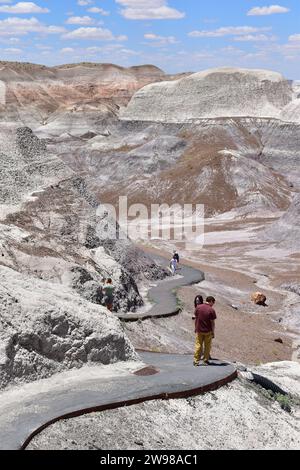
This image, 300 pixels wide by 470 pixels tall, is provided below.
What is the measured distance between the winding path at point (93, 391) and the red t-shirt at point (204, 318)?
0.83 meters

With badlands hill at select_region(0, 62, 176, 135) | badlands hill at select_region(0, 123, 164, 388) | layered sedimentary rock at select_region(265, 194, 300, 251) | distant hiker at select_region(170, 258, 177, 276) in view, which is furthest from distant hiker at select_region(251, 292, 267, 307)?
badlands hill at select_region(0, 62, 176, 135)

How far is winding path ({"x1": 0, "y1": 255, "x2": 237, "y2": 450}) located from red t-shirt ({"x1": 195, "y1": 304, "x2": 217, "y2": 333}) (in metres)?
0.83

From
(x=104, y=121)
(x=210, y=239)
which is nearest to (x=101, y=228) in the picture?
(x=210, y=239)

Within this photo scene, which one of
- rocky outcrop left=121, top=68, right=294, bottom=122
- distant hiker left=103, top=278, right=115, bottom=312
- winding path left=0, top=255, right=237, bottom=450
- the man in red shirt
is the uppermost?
rocky outcrop left=121, top=68, right=294, bottom=122

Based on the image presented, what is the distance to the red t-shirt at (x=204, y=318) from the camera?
1383cm

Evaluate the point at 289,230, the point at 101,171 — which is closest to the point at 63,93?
the point at 101,171

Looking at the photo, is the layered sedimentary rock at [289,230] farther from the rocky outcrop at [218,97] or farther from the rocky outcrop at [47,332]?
the rocky outcrop at [47,332]

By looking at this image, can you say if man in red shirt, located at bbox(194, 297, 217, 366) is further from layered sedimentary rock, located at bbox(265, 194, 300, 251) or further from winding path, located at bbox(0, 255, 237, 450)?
layered sedimentary rock, located at bbox(265, 194, 300, 251)

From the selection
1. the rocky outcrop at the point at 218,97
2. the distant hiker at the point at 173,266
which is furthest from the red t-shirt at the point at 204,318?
the rocky outcrop at the point at 218,97

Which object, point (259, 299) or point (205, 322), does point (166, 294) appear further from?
point (205, 322)

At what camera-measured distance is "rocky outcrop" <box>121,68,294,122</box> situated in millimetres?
110188

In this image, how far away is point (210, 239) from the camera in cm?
6750

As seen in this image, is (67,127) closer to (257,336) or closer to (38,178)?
(38,178)
